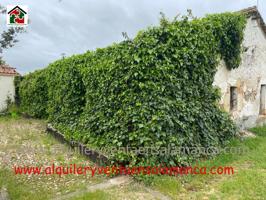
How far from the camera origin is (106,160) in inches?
177

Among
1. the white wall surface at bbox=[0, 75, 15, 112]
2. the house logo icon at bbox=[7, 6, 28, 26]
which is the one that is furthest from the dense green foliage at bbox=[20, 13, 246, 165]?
the white wall surface at bbox=[0, 75, 15, 112]

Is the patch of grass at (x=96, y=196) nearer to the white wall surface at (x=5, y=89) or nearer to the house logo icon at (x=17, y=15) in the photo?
the house logo icon at (x=17, y=15)

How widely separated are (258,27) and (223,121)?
5.20 meters

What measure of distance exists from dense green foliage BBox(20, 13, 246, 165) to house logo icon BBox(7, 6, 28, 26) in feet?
11.8

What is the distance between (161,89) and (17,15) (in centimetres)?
708

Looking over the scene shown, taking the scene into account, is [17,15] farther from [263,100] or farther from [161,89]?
[263,100]

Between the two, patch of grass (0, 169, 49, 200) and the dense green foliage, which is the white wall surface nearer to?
the dense green foliage

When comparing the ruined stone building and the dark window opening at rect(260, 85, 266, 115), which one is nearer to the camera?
the dark window opening at rect(260, 85, 266, 115)

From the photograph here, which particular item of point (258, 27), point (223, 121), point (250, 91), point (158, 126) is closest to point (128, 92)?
point (158, 126)

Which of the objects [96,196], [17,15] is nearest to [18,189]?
[96,196]

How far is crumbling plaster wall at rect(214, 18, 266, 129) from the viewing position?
734 cm

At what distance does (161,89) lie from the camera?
14.1 ft

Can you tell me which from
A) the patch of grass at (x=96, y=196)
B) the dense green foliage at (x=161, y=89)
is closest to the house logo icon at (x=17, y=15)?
the dense green foliage at (x=161, y=89)

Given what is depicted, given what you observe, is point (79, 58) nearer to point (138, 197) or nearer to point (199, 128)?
point (199, 128)
